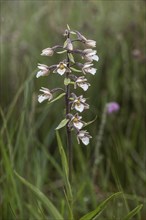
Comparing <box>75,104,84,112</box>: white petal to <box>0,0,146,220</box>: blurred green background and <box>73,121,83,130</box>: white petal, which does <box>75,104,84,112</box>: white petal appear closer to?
<box>73,121,83,130</box>: white petal

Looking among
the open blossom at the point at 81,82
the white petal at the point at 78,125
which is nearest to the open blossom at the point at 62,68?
the open blossom at the point at 81,82

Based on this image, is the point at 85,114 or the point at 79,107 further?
the point at 85,114

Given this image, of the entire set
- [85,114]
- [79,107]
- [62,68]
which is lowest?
[85,114]

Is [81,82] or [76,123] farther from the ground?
[81,82]

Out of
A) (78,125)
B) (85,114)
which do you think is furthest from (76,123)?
(85,114)

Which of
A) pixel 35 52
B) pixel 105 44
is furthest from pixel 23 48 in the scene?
pixel 105 44

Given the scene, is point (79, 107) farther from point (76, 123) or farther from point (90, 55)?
point (90, 55)

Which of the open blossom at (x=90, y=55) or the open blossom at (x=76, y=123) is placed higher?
the open blossom at (x=90, y=55)

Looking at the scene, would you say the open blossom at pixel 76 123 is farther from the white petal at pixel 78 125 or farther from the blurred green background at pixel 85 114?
the blurred green background at pixel 85 114

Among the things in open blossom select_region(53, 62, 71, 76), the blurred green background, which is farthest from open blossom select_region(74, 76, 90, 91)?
the blurred green background
